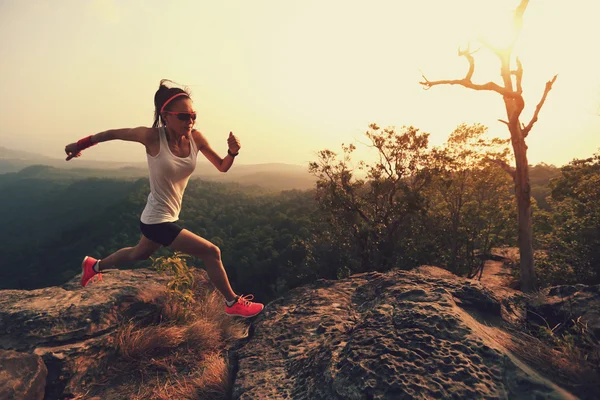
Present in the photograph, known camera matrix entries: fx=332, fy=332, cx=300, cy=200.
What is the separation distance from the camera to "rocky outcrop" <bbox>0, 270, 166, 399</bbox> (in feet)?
10.3

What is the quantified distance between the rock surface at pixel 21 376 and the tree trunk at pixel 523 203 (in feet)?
36.4

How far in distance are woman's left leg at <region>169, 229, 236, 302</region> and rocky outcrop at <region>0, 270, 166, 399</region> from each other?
50.2 inches

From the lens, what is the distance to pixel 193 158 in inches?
128

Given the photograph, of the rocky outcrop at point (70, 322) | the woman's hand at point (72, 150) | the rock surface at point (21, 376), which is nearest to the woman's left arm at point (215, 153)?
the woman's hand at point (72, 150)

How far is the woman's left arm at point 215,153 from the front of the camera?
3402mm

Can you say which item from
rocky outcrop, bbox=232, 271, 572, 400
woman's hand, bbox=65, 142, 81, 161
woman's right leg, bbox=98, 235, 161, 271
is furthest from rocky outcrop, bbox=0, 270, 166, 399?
woman's hand, bbox=65, 142, 81, 161

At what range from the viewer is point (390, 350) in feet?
7.23

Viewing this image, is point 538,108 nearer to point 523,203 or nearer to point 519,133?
point 519,133

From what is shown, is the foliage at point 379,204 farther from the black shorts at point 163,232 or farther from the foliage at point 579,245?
the black shorts at point 163,232

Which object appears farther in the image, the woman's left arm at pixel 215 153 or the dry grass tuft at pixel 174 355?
the woman's left arm at pixel 215 153

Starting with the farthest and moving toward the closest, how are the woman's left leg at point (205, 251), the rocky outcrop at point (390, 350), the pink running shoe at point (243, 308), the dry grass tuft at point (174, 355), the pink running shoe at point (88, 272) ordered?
the pink running shoe at point (88, 272)
the pink running shoe at point (243, 308)
the woman's left leg at point (205, 251)
the dry grass tuft at point (174, 355)
the rocky outcrop at point (390, 350)

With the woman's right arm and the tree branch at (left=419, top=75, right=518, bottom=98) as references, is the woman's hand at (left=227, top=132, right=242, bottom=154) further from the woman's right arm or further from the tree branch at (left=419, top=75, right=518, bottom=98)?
the tree branch at (left=419, top=75, right=518, bottom=98)

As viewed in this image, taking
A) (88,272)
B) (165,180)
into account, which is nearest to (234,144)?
(165,180)

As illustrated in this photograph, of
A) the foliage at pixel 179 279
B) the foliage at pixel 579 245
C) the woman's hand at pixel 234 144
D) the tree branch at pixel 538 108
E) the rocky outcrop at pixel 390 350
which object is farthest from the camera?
the foliage at pixel 579 245
